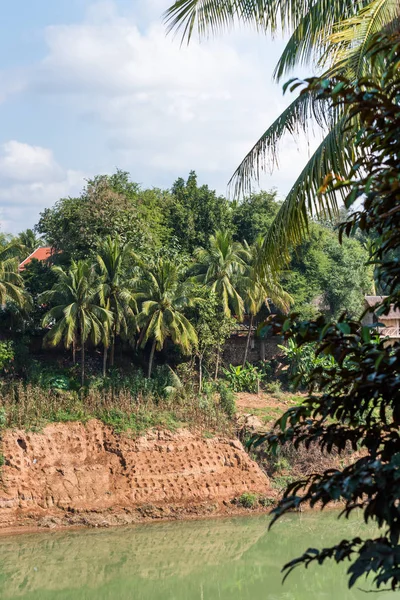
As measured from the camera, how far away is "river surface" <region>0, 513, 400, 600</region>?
1198 cm

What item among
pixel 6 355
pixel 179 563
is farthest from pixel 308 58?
pixel 6 355

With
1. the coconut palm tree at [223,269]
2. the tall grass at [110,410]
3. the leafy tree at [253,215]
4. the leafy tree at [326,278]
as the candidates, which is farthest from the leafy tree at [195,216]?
the tall grass at [110,410]

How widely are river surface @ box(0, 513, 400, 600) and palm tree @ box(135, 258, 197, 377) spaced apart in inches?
186

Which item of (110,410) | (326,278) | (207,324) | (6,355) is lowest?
(110,410)

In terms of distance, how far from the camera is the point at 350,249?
26.2 metres

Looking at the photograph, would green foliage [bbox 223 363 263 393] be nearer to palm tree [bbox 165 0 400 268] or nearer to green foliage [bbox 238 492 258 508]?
green foliage [bbox 238 492 258 508]

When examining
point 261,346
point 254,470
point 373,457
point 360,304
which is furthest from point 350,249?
point 373,457

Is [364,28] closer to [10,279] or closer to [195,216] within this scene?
[10,279]

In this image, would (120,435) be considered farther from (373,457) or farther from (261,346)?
(373,457)

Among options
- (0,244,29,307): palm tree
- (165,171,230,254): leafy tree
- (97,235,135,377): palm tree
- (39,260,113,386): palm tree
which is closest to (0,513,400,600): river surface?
(39,260,113,386): palm tree

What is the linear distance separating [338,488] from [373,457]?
0.21 m

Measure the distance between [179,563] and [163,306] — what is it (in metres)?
7.08

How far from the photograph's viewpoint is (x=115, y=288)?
1891 cm

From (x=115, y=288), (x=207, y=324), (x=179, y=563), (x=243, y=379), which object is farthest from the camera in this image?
(x=243, y=379)
